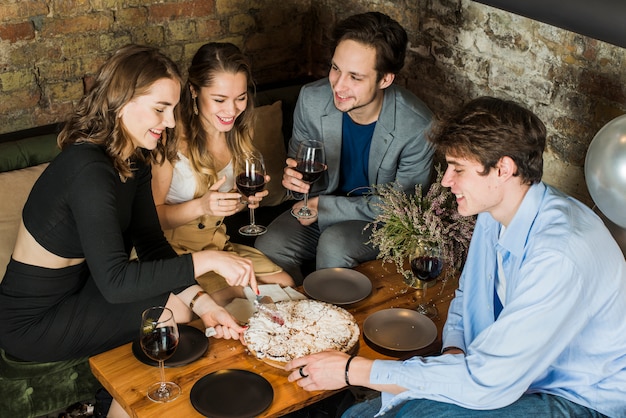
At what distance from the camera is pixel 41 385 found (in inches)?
109

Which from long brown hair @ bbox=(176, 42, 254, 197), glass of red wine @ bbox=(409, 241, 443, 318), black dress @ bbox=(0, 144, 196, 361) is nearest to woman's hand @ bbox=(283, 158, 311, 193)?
long brown hair @ bbox=(176, 42, 254, 197)

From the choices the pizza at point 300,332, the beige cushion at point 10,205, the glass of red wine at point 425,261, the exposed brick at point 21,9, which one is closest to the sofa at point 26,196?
the beige cushion at point 10,205

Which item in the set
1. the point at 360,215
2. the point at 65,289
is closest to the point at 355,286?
the point at 360,215

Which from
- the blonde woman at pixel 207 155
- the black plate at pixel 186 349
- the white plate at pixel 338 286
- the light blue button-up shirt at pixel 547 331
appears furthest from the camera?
the blonde woman at pixel 207 155

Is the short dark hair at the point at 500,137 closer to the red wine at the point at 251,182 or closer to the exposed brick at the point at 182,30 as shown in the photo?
the red wine at the point at 251,182

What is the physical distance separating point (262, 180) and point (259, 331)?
0.63 metres

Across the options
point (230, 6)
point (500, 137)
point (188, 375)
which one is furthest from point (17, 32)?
point (500, 137)

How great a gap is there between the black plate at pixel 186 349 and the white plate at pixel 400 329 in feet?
1.60

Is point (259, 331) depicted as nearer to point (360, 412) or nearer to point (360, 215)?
point (360, 412)

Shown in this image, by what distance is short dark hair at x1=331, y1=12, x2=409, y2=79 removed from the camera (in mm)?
3129

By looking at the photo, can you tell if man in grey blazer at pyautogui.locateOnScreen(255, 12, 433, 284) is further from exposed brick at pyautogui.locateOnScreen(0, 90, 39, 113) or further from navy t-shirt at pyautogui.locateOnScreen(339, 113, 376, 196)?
exposed brick at pyautogui.locateOnScreen(0, 90, 39, 113)

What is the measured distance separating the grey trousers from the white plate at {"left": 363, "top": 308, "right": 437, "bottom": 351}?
0.72 meters

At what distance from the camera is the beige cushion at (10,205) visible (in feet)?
9.64

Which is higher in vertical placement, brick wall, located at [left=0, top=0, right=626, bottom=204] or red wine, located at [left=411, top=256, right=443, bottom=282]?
brick wall, located at [left=0, top=0, right=626, bottom=204]
